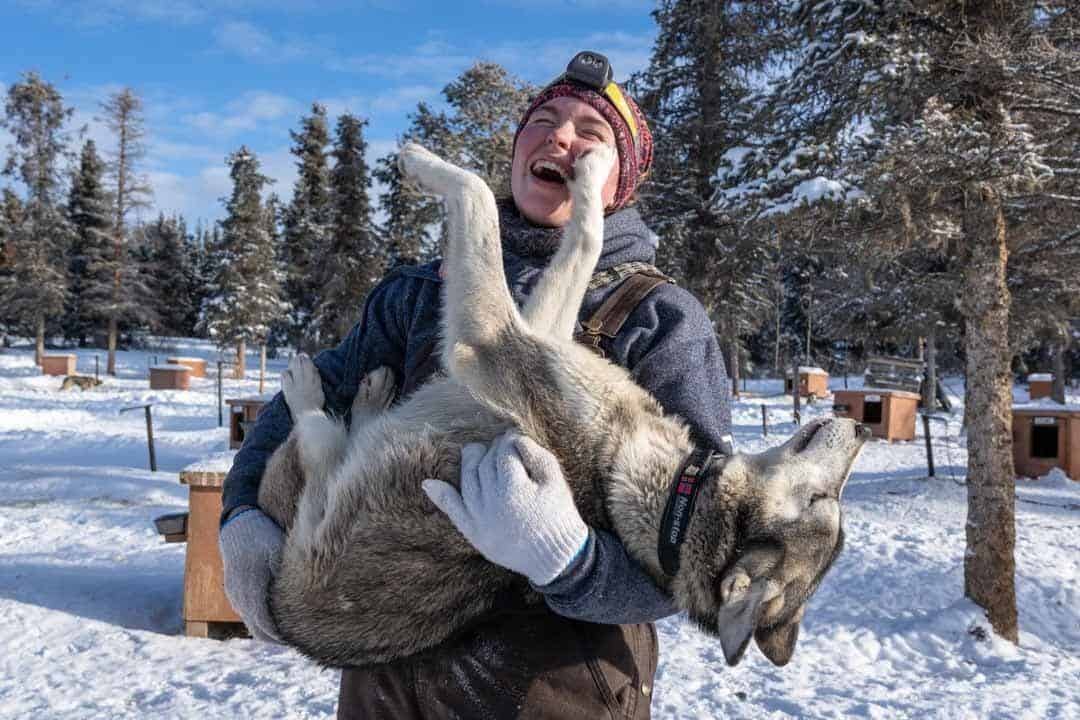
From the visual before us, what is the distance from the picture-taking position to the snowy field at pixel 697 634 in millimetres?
5484

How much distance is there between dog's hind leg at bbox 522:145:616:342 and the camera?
229cm

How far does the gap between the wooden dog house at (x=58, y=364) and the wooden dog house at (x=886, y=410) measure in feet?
100

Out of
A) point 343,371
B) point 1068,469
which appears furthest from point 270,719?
point 1068,469

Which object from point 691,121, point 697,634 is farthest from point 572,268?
point 691,121

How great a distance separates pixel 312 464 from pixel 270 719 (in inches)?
137

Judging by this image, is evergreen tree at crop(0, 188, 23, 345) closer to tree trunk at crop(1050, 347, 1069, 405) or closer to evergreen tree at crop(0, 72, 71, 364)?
evergreen tree at crop(0, 72, 71, 364)

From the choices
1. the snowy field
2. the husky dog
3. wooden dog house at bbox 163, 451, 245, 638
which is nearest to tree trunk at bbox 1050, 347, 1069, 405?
the snowy field

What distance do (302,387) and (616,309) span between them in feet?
3.56

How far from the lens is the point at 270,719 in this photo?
502cm

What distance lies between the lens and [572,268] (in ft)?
7.50

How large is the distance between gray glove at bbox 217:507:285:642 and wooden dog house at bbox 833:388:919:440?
60.9 feet

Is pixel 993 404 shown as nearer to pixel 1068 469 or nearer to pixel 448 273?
pixel 448 273

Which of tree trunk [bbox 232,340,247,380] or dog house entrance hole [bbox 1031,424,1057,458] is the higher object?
tree trunk [bbox 232,340,247,380]

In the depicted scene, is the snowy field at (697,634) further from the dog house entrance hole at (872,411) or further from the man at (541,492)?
the dog house entrance hole at (872,411)
